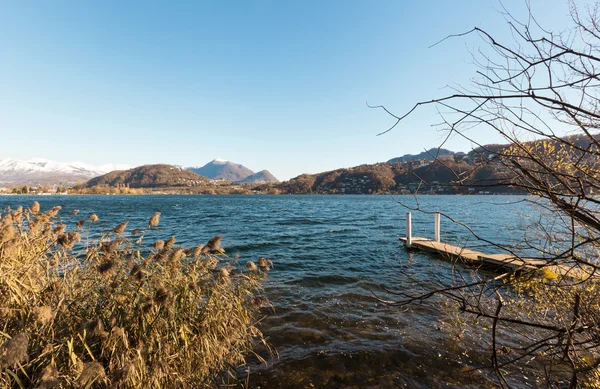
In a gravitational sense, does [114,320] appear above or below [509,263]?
below

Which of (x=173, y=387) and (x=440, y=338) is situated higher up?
(x=173, y=387)

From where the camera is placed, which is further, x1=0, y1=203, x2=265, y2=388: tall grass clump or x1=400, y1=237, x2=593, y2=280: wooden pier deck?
x1=0, y1=203, x2=265, y2=388: tall grass clump

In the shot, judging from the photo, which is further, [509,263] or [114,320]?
[114,320]

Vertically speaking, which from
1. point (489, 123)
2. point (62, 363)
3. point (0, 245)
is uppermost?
point (489, 123)

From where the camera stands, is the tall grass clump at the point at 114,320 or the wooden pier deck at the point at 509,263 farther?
the tall grass clump at the point at 114,320

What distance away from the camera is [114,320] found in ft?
11.5

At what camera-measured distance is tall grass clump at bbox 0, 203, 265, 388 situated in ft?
10.3

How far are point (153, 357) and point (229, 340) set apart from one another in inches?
50.9

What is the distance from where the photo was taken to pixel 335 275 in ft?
40.1

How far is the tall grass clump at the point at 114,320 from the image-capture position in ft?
10.3

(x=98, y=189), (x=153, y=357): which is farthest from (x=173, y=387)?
(x=98, y=189)

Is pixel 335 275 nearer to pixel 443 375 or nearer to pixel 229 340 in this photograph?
pixel 443 375

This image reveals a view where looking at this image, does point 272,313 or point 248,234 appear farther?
point 248,234

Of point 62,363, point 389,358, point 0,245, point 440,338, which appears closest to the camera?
point 62,363
